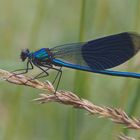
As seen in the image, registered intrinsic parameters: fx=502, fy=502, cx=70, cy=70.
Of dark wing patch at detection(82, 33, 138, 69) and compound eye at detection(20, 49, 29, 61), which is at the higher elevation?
dark wing patch at detection(82, 33, 138, 69)

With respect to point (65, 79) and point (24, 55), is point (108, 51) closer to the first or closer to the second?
point (24, 55)

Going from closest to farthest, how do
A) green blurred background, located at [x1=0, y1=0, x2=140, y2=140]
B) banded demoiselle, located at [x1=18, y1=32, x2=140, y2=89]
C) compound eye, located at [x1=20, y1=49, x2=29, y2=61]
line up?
1. banded demoiselle, located at [x1=18, y1=32, x2=140, y2=89]
2. green blurred background, located at [x1=0, y1=0, x2=140, y2=140]
3. compound eye, located at [x1=20, y1=49, x2=29, y2=61]

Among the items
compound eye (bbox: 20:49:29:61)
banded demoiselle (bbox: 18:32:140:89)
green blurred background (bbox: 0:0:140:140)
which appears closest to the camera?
banded demoiselle (bbox: 18:32:140:89)

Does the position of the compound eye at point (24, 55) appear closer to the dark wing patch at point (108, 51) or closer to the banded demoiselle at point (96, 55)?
the banded demoiselle at point (96, 55)

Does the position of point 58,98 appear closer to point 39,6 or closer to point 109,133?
point 109,133

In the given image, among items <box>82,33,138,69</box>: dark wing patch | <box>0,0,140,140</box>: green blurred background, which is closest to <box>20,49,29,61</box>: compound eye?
<box>0,0,140,140</box>: green blurred background

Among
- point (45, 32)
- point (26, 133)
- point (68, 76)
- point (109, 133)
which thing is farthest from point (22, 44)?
point (109, 133)

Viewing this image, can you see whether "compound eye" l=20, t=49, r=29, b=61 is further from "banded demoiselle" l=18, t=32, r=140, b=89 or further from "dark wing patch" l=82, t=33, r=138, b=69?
"dark wing patch" l=82, t=33, r=138, b=69
